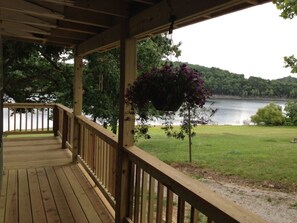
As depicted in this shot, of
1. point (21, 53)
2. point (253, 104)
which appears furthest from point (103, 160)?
point (21, 53)

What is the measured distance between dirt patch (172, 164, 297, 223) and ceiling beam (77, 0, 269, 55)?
15.0ft

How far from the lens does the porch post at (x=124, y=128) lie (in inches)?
109

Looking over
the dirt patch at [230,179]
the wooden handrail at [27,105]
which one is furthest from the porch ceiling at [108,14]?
the dirt patch at [230,179]

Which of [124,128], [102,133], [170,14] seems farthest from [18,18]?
[170,14]

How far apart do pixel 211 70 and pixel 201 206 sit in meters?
1.53

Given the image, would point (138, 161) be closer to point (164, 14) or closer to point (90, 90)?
point (164, 14)

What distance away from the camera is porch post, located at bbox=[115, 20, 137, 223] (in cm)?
276

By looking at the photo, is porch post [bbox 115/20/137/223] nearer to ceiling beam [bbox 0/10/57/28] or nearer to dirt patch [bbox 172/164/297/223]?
ceiling beam [bbox 0/10/57/28]

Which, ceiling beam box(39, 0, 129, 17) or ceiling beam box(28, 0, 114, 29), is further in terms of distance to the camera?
ceiling beam box(28, 0, 114, 29)

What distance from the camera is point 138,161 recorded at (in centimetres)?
253

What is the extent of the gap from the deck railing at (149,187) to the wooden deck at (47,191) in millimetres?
191

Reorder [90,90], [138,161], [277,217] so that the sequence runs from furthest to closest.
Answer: [90,90]
[277,217]
[138,161]

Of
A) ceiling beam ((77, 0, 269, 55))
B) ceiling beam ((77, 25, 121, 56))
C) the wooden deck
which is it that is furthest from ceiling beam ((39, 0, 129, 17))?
the wooden deck

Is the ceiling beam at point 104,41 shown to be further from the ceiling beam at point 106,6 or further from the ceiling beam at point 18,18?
the ceiling beam at point 18,18
